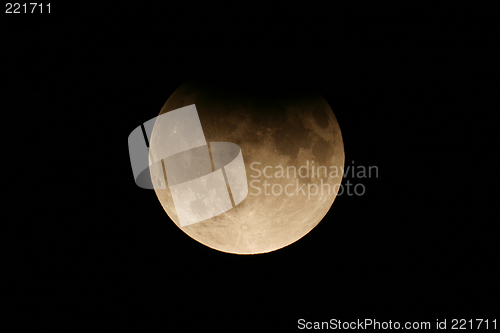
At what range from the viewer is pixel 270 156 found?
399 centimetres

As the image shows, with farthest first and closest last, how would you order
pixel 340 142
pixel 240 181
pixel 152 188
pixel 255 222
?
pixel 152 188, pixel 340 142, pixel 255 222, pixel 240 181

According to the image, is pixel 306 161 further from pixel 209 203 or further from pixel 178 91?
pixel 178 91

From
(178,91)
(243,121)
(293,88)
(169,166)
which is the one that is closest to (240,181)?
(243,121)

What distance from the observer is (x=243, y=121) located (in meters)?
4.01

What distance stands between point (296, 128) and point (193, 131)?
121 cm

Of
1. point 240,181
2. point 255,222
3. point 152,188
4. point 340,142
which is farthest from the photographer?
point 152,188

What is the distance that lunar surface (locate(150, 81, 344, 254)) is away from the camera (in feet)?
13.1

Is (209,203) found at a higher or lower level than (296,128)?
lower

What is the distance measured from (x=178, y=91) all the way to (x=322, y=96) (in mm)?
1920

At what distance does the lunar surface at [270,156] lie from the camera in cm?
400

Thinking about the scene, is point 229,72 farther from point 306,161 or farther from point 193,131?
point 306,161

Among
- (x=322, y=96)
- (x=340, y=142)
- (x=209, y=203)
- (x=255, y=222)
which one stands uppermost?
(x=322, y=96)

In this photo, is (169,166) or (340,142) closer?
(169,166)

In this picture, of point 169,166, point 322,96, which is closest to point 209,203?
point 169,166
